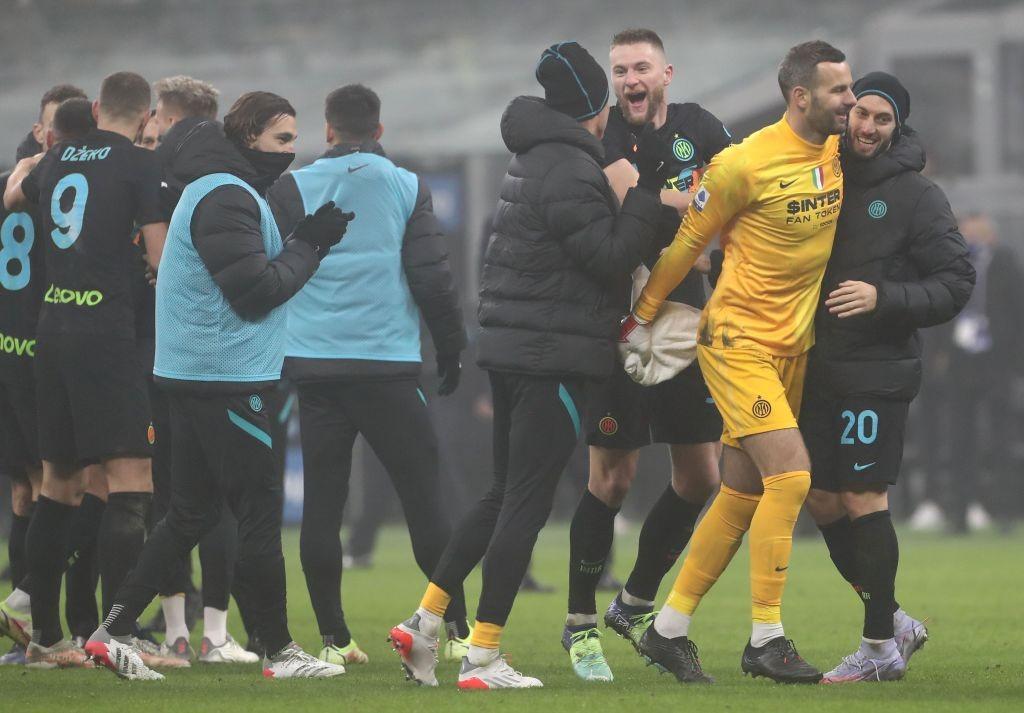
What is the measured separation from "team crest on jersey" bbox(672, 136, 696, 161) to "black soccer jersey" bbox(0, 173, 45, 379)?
8.61ft

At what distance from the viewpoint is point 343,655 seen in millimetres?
7621

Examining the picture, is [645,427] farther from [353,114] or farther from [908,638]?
[353,114]

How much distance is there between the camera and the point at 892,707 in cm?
605

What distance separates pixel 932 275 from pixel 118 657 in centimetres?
315

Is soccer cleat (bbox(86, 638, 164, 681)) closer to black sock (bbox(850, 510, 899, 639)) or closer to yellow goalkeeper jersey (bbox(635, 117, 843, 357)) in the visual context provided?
yellow goalkeeper jersey (bbox(635, 117, 843, 357))

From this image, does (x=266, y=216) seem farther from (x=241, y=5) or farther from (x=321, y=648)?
(x=241, y=5)

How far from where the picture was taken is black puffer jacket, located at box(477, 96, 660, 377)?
6.40 metres

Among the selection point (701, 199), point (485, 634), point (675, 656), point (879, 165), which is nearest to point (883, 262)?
point (879, 165)

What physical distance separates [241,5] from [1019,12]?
27.1 ft

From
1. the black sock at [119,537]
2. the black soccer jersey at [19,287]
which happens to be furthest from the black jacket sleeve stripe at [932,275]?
the black soccer jersey at [19,287]

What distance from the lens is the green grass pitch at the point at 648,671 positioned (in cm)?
618

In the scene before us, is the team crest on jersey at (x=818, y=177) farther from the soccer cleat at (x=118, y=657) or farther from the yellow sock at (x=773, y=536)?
the soccer cleat at (x=118, y=657)

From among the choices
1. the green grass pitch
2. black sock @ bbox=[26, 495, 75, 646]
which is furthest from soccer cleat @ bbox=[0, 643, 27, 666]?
the green grass pitch

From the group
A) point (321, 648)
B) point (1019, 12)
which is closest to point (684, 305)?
point (321, 648)
